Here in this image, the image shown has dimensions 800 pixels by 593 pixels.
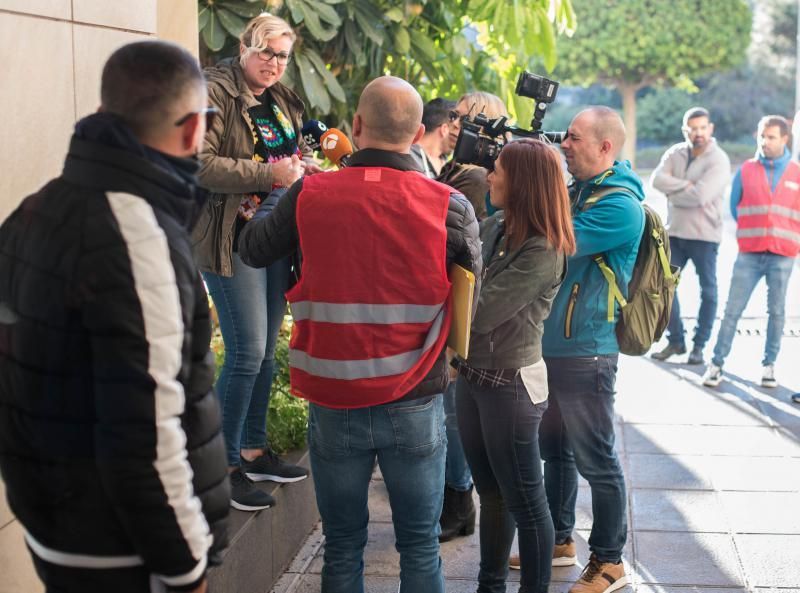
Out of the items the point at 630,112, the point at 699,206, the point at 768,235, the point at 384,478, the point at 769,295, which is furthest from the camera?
the point at 630,112

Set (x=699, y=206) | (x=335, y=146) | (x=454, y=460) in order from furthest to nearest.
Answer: (x=699, y=206) → (x=454, y=460) → (x=335, y=146)

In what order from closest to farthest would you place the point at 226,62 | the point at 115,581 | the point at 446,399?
the point at 115,581, the point at 226,62, the point at 446,399

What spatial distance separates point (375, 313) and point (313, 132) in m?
1.52

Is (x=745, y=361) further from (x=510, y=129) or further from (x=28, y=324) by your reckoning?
(x=28, y=324)

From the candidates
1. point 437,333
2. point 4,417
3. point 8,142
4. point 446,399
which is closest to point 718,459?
point 446,399

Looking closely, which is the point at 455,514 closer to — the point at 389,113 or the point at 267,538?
the point at 267,538

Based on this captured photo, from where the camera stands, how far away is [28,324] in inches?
82.8

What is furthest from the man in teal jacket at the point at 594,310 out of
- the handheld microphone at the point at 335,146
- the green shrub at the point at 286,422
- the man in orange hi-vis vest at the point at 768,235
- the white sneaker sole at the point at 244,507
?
the man in orange hi-vis vest at the point at 768,235

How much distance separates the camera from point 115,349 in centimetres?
202

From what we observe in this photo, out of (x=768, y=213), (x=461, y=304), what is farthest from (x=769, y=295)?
(x=461, y=304)

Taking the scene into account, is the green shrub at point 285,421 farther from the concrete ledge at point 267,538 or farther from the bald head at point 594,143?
the bald head at point 594,143

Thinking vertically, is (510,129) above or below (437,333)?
above

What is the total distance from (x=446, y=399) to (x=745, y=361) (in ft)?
15.7

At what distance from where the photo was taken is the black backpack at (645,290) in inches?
168
